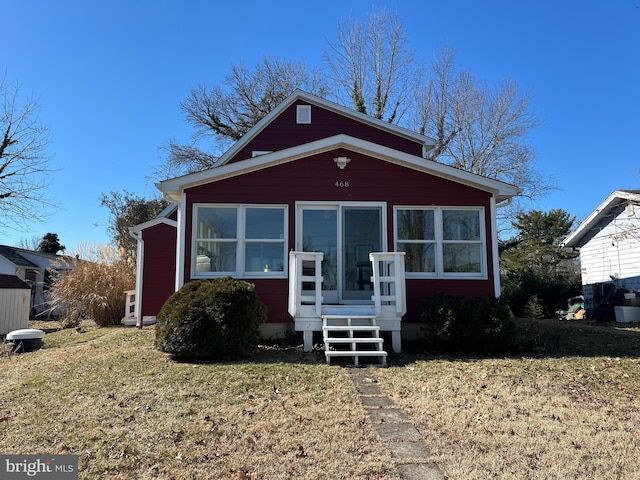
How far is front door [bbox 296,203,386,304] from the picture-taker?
29.4 ft

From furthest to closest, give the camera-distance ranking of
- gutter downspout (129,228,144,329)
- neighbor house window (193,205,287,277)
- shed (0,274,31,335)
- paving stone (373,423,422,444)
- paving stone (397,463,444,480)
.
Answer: shed (0,274,31,335), gutter downspout (129,228,144,329), neighbor house window (193,205,287,277), paving stone (373,423,422,444), paving stone (397,463,444,480)

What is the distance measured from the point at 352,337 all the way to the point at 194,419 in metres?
3.38

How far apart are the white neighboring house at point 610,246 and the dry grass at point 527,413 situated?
9.94 m

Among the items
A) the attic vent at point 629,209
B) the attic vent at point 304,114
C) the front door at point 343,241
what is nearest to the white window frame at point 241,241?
the front door at point 343,241

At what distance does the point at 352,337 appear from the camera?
7.20 m

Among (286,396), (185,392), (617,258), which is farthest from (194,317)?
(617,258)

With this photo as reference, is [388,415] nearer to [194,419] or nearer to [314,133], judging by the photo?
[194,419]

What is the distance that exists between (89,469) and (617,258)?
61.4 ft

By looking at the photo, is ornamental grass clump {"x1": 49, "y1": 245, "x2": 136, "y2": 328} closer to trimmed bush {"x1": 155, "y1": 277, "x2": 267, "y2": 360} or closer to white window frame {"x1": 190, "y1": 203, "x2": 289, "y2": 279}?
white window frame {"x1": 190, "y1": 203, "x2": 289, "y2": 279}

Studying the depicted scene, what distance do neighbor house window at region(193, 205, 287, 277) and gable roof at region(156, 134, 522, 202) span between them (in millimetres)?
623

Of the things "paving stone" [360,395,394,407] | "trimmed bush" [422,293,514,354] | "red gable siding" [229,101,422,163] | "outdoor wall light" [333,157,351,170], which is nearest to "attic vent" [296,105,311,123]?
"red gable siding" [229,101,422,163]

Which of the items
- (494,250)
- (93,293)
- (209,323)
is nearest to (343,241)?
(494,250)

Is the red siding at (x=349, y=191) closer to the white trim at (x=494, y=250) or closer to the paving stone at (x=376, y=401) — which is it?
the white trim at (x=494, y=250)

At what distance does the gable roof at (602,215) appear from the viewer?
15562 mm
